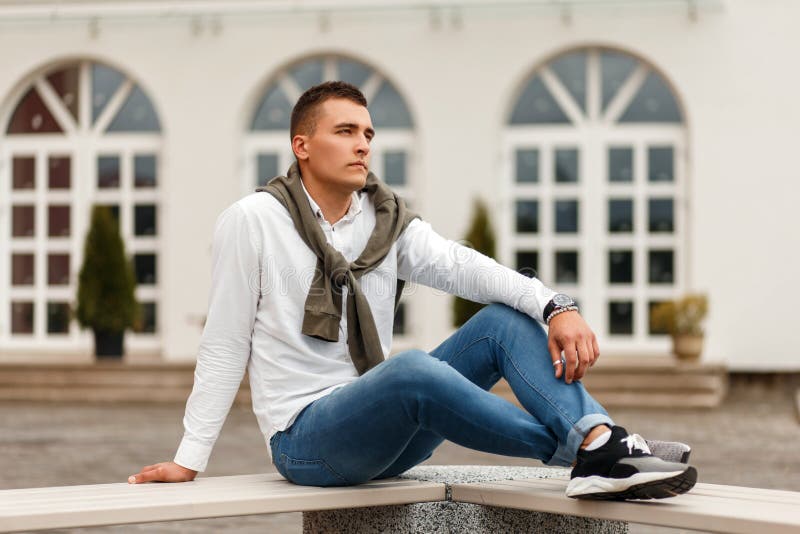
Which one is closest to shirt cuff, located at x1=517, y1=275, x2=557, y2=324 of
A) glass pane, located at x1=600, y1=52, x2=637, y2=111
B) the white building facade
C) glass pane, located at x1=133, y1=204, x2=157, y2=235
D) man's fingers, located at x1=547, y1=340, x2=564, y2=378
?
man's fingers, located at x1=547, y1=340, x2=564, y2=378

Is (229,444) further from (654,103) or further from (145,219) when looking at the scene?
(654,103)

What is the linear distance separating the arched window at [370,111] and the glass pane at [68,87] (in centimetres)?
225

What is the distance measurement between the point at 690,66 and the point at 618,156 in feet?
4.15

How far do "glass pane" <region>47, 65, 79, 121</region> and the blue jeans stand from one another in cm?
1252

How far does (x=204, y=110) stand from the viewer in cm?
1452

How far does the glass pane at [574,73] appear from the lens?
46.2 ft

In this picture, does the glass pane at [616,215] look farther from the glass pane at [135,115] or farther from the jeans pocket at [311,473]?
the jeans pocket at [311,473]

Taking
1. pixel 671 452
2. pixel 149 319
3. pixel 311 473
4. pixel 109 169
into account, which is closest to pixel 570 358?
pixel 671 452

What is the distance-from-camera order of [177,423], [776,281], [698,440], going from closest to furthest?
1. [698,440]
2. [177,423]
3. [776,281]

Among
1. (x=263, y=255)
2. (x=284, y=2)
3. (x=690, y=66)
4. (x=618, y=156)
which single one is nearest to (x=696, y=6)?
(x=690, y=66)

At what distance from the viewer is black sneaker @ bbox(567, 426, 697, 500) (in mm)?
2826

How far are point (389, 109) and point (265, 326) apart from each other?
11239 mm

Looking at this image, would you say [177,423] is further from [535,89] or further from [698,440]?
[535,89]

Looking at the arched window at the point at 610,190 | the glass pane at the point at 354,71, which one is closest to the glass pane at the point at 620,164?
the arched window at the point at 610,190
